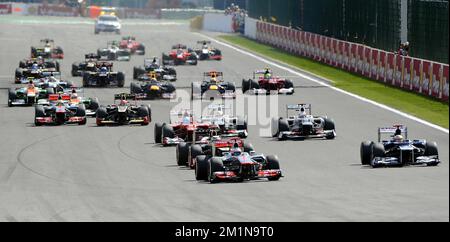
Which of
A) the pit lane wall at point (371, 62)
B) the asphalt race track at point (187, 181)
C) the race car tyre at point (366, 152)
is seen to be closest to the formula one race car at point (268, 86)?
the pit lane wall at point (371, 62)

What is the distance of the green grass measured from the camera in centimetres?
4836

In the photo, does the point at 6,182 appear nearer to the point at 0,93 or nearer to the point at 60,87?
the point at 60,87

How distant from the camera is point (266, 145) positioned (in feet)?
131

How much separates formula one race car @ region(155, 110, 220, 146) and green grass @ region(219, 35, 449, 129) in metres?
9.66

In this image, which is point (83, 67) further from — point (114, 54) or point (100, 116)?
point (100, 116)

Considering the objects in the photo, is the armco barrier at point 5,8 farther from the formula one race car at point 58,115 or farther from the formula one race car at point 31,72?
the formula one race car at point 58,115

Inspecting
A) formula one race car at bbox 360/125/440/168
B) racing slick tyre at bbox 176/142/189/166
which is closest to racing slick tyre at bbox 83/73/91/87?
racing slick tyre at bbox 176/142/189/166

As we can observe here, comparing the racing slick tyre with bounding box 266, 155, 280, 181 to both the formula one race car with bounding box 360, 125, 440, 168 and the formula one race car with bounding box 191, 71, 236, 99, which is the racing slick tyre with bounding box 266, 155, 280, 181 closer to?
the formula one race car with bounding box 360, 125, 440, 168

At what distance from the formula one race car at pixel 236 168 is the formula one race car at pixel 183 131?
5.43 meters

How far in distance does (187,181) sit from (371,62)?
34.1m

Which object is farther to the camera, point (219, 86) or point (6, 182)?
point (219, 86)

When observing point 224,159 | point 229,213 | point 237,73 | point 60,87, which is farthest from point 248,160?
point 237,73

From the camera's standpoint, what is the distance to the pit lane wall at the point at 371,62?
176 ft
